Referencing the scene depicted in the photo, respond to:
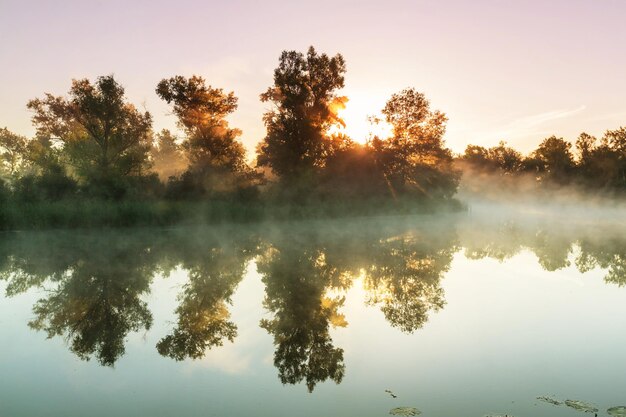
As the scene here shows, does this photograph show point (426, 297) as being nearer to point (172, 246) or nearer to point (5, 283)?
point (5, 283)

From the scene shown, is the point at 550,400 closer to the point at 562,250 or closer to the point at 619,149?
the point at 562,250

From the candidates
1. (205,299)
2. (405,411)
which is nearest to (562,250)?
(205,299)

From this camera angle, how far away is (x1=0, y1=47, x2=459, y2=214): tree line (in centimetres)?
3966

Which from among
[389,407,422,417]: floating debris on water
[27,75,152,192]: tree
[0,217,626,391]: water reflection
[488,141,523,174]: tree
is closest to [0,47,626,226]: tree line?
[27,75,152,192]: tree

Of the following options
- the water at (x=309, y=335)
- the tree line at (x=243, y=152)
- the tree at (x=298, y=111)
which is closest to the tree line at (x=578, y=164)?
the tree line at (x=243, y=152)

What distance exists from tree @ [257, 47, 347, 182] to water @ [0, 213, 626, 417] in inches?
1135

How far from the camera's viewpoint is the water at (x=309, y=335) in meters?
5.99

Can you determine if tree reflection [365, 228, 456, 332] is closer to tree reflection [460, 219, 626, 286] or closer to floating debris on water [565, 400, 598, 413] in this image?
tree reflection [460, 219, 626, 286]

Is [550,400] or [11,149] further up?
[11,149]

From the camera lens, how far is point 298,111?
46.7m

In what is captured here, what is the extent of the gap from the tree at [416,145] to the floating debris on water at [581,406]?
47.3 m

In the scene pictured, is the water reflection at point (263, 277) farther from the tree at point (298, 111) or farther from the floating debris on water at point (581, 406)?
the tree at point (298, 111)

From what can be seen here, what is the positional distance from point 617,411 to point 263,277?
35.3 feet

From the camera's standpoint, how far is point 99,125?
136 ft
